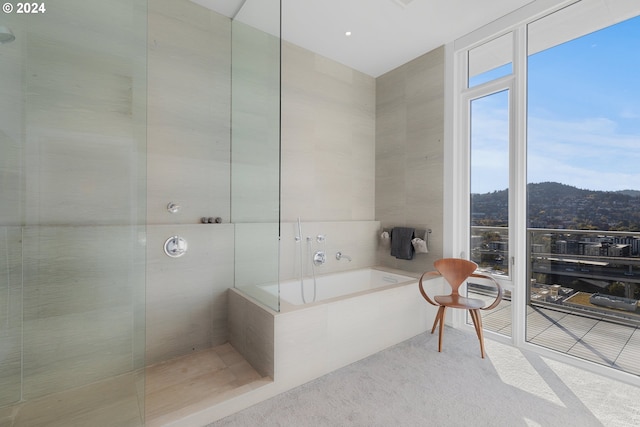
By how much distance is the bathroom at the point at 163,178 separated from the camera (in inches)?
56.7

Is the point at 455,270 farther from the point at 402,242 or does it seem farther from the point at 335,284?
the point at 335,284

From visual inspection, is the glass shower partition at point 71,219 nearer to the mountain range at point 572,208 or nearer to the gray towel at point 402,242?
the gray towel at point 402,242

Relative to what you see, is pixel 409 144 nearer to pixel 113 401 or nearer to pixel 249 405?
pixel 249 405

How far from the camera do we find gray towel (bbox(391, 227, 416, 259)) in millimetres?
3301

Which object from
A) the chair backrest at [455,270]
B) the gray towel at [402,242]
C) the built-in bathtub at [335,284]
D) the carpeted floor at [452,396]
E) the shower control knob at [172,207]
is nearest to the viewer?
the carpeted floor at [452,396]

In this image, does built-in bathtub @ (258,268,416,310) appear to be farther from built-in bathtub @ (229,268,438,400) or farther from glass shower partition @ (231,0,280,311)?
glass shower partition @ (231,0,280,311)

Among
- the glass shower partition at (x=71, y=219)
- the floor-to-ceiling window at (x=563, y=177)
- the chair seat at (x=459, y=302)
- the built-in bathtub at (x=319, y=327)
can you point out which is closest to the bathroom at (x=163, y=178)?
the glass shower partition at (x=71, y=219)

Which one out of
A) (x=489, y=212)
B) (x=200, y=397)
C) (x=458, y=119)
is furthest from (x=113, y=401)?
(x=458, y=119)

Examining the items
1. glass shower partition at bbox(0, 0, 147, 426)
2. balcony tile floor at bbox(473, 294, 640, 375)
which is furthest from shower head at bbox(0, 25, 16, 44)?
balcony tile floor at bbox(473, 294, 640, 375)

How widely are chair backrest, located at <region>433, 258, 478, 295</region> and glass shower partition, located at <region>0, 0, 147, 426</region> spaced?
7.90 feet

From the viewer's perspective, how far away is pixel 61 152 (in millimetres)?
1525

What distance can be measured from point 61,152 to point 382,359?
96.8 inches

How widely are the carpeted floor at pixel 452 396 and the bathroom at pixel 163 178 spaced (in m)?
0.83

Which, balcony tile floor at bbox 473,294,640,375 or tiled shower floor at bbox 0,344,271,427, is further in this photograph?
balcony tile floor at bbox 473,294,640,375
